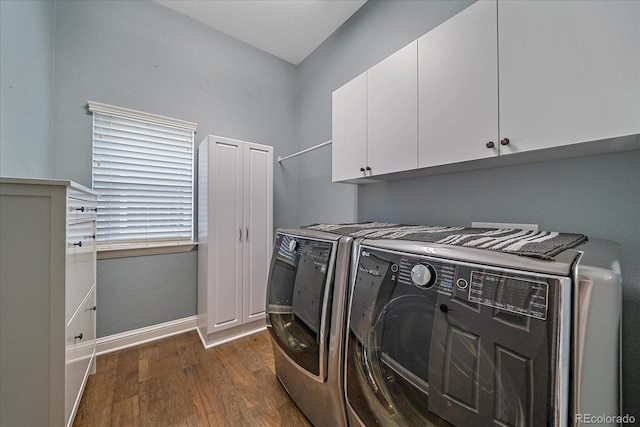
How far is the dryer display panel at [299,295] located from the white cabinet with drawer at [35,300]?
94 cm

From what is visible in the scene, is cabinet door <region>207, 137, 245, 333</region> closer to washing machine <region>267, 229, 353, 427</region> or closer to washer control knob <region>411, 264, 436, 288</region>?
washing machine <region>267, 229, 353, 427</region>

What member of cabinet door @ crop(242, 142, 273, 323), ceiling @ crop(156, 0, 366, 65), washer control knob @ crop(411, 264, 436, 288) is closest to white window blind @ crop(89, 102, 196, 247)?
cabinet door @ crop(242, 142, 273, 323)

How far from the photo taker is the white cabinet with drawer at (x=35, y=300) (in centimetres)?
93

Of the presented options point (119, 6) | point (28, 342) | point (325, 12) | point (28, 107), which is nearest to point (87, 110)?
point (28, 107)

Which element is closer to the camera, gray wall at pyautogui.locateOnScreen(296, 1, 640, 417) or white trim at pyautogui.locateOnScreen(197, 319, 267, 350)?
gray wall at pyautogui.locateOnScreen(296, 1, 640, 417)

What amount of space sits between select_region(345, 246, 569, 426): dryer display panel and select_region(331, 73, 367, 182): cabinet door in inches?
36.8

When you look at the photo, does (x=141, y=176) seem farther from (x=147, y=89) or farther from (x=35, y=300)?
(x=35, y=300)

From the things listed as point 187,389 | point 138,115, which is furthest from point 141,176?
point 187,389

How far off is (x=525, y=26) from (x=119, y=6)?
292 centimetres

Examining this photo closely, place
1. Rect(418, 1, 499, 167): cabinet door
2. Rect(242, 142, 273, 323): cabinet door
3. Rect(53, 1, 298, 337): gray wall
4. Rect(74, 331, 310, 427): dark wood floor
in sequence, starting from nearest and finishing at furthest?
Rect(418, 1, 499, 167): cabinet door
Rect(74, 331, 310, 427): dark wood floor
Rect(53, 1, 298, 337): gray wall
Rect(242, 142, 273, 323): cabinet door

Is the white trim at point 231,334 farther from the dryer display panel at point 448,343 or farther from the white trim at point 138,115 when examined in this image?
the white trim at point 138,115

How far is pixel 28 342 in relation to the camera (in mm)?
963

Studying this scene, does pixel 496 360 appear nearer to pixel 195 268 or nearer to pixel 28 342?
pixel 28 342

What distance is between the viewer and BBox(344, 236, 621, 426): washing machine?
51 centimetres
